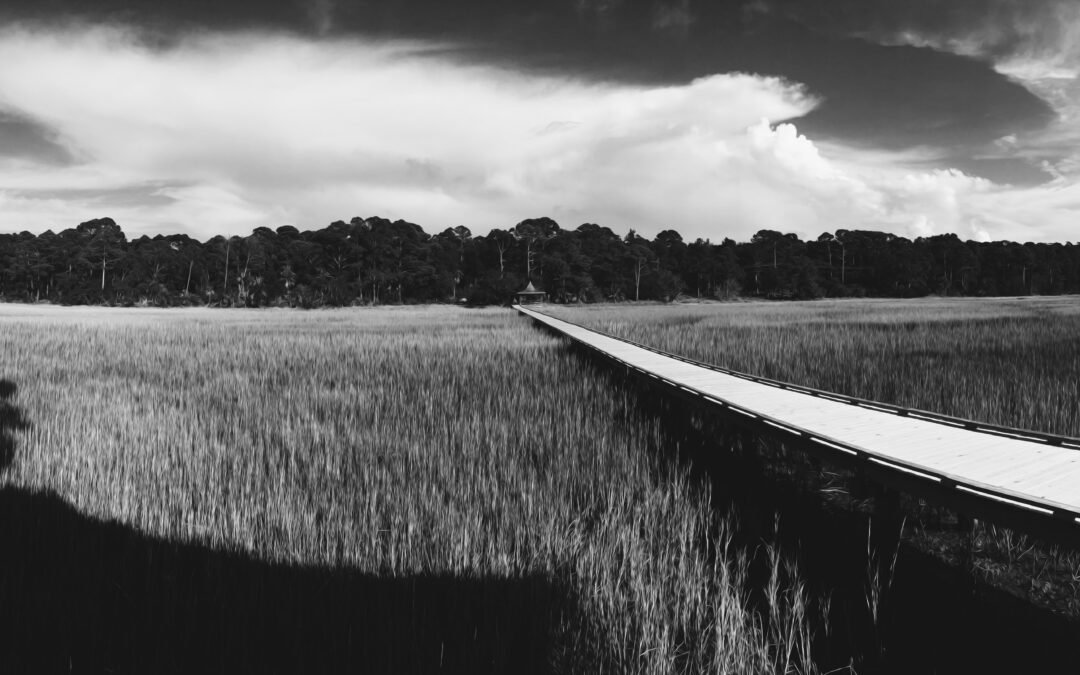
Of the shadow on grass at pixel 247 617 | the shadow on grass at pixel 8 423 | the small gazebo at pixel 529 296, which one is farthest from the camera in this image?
the small gazebo at pixel 529 296

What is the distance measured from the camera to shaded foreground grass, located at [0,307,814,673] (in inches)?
77.4

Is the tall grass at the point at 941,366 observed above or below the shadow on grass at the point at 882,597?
above

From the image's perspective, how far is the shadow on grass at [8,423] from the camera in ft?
14.1

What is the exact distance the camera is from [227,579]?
2422 millimetres

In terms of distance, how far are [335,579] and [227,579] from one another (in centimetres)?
52

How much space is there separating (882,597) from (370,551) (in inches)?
104

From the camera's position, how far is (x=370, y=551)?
8.61 feet

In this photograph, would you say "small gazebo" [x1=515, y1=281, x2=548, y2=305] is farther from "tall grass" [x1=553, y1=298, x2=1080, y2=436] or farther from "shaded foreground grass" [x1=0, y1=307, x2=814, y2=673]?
"shaded foreground grass" [x1=0, y1=307, x2=814, y2=673]

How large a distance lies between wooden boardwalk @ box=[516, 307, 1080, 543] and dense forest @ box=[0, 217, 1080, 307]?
56.4 metres

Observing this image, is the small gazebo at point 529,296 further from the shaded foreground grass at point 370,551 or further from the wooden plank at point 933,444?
the wooden plank at point 933,444

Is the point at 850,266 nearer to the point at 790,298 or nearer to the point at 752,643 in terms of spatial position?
the point at 790,298

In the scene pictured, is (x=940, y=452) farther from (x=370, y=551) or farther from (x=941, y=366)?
(x=941, y=366)

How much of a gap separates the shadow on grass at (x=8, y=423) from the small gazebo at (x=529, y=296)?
56.7 metres

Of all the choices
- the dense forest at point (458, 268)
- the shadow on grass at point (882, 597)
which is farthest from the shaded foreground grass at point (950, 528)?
the dense forest at point (458, 268)
